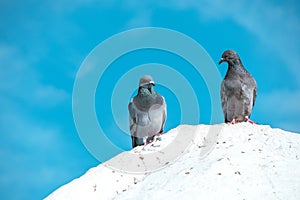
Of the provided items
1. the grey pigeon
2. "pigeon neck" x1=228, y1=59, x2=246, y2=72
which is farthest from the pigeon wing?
the grey pigeon

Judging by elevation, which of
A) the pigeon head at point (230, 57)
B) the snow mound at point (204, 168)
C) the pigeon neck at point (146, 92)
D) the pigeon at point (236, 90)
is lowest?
the snow mound at point (204, 168)

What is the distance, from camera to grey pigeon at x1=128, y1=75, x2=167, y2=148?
17.1 metres

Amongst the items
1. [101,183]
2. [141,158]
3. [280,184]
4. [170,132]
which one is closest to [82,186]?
[101,183]

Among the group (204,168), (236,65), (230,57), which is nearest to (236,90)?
(236,65)

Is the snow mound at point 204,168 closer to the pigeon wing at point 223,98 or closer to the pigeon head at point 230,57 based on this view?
the pigeon wing at point 223,98

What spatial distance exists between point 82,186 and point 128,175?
4.66 ft

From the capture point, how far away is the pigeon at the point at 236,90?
17.1 metres

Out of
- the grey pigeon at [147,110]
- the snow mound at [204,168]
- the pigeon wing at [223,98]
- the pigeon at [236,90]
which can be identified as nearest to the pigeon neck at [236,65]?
the pigeon at [236,90]

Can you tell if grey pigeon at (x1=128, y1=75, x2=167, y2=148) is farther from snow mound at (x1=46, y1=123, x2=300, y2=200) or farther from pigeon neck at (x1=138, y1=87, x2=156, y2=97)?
snow mound at (x1=46, y1=123, x2=300, y2=200)

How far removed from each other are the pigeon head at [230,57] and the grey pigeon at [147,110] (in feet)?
9.02

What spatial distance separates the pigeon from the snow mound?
1.37m

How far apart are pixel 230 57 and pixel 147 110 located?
3665mm

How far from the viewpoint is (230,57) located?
17.6m

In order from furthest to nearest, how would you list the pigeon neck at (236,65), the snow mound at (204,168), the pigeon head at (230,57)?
the pigeon head at (230,57) < the pigeon neck at (236,65) < the snow mound at (204,168)
